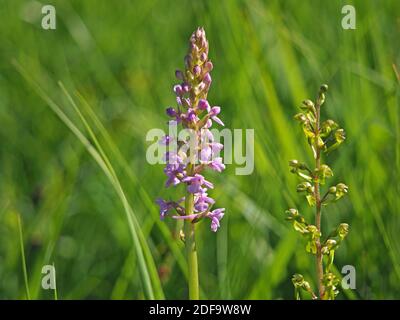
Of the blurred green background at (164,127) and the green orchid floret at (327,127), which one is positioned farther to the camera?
the blurred green background at (164,127)

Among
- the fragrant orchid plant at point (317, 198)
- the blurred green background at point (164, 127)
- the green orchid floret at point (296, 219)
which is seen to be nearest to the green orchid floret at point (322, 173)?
the fragrant orchid plant at point (317, 198)

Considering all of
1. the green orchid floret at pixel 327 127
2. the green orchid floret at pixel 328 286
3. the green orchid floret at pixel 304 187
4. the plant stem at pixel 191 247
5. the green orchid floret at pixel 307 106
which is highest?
the green orchid floret at pixel 307 106

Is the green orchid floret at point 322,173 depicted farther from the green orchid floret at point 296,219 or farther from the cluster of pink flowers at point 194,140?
the cluster of pink flowers at point 194,140

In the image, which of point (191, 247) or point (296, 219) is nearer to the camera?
point (191, 247)

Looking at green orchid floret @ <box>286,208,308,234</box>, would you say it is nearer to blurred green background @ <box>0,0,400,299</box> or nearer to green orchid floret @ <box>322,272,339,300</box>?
green orchid floret @ <box>322,272,339,300</box>

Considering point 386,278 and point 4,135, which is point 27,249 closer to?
point 4,135

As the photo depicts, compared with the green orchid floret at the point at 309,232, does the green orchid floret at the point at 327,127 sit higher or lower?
higher

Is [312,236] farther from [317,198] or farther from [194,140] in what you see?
[194,140]

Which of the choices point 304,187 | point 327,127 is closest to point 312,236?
point 304,187
